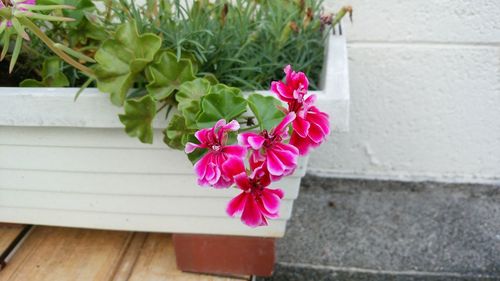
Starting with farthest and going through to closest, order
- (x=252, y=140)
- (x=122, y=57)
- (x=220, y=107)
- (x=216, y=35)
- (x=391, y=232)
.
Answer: (x=391, y=232)
(x=216, y=35)
(x=122, y=57)
(x=220, y=107)
(x=252, y=140)

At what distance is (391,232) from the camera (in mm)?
1139

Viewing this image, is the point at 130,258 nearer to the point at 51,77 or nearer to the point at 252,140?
the point at 51,77

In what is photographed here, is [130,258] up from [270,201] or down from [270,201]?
down

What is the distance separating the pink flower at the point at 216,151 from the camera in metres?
0.59

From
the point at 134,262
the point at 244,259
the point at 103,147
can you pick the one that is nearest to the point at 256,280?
the point at 244,259

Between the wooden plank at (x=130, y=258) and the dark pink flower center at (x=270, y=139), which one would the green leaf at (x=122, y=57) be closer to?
the dark pink flower center at (x=270, y=139)

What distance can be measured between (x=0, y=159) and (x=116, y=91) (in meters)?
0.30

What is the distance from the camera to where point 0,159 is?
2.97 feet

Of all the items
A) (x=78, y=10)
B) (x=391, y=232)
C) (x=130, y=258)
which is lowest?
(x=391, y=232)

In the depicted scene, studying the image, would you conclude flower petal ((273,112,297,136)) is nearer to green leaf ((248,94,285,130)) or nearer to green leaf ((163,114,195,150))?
green leaf ((248,94,285,130))

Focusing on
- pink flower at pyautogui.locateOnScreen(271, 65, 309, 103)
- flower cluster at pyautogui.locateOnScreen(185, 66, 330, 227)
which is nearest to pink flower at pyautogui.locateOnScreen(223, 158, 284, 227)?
flower cluster at pyautogui.locateOnScreen(185, 66, 330, 227)

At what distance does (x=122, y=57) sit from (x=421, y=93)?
2.50 feet

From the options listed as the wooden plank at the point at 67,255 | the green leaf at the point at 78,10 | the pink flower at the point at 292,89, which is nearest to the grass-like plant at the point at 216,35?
the green leaf at the point at 78,10

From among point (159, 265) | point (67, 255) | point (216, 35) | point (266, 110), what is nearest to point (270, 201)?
point (266, 110)
